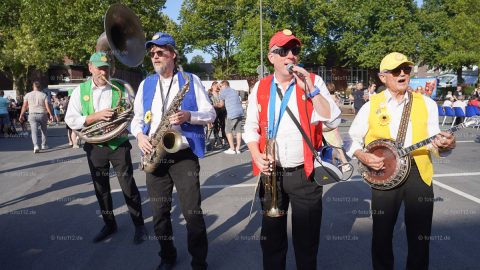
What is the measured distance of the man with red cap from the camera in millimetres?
2844

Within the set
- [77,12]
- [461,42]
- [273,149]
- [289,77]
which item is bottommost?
[273,149]

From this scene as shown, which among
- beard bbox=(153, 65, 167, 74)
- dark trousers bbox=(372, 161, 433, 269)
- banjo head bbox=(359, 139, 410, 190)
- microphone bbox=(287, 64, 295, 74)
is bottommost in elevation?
dark trousers bbox=(372, 161, 433, 269)

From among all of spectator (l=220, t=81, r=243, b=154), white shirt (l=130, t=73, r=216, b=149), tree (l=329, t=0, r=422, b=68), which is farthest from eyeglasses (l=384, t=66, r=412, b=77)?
tree (l=329, t=0, r=422, b=68)

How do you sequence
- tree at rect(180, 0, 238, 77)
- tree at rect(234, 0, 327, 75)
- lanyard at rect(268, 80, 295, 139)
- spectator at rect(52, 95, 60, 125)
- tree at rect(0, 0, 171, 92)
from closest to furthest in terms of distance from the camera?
1. lanyard at rect(268, 80, 295, 139)
2. spectator at rect(52, 95, 60, 125)
3. tree at rect(0, 0, 171, 92)
4. tree at rect(234, 0, 327, 75)
5. tree at rect(180, 0, 238, 77)

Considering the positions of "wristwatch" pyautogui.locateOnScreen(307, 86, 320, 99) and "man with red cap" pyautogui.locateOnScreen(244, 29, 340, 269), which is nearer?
"wristwatch" pyautogui.locateOnScreen(307, 86, 320, 99)

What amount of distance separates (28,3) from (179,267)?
117 feet

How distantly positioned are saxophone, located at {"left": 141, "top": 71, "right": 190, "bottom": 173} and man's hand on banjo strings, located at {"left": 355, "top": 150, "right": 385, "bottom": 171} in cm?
155

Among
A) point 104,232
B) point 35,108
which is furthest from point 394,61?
point 35,108

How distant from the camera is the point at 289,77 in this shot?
2.93 meters

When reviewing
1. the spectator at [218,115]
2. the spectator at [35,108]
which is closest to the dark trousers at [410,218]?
the spectator at [218,115]

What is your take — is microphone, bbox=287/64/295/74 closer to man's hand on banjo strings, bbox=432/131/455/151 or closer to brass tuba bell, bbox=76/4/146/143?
man's hand on banjo strings, bbox=432/131/455/151

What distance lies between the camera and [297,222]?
2988 millimetres

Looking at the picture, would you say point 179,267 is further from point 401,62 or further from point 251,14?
point 251,14

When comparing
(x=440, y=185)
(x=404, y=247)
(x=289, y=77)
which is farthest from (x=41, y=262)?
(x=440, y=185)
